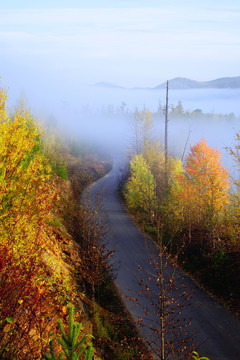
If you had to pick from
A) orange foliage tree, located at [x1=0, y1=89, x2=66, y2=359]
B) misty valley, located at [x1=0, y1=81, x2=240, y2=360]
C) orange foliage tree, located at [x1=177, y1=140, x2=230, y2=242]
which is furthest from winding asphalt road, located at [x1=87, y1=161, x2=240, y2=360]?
orange foliage tree, located at [x1=177, y1=140, x2=230, y2=242]

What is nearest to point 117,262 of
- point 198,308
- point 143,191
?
point 198,308

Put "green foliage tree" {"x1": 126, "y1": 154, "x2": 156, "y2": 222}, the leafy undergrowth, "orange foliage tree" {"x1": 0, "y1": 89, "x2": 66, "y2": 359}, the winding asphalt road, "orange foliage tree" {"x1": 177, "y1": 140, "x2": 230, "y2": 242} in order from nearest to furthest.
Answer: "orange foliage tree" {"x1": 0, "y1": 89, "x2": 66, "y2": 359} → the leafy undergrowth → the winding asphalt road → "orange foliage tree" {"x1": 177, "y1": 140, "x2": 230, "y2": 242} → "green foliage tree" {"x1": 126, "y1": 154, "x2": 156, "y2": 222}

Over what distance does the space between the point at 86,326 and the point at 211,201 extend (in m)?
13.5

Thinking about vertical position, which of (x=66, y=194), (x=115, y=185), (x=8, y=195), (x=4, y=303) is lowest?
(x=115, y=185)

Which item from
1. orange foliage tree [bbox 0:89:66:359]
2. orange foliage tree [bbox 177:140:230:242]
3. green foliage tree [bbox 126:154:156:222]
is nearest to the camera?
orange foliage tree [bbox 0:89:66:359]

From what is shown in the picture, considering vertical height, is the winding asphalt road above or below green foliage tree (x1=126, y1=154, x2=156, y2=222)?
below

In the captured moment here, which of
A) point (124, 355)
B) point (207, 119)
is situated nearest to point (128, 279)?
point (124, 355)

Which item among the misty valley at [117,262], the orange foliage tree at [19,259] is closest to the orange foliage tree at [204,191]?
the misty valley at [117,262]

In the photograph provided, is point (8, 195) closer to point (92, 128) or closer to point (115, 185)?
point (115, 185)

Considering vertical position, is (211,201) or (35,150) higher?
(35,150)

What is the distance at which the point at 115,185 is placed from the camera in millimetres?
55031

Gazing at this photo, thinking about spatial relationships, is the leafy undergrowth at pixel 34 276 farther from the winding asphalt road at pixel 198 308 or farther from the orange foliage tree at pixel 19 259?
the winding asphalt road at pixel 198 308

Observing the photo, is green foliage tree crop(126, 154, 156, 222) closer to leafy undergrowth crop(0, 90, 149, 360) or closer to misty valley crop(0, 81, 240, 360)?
misty valley crop(0, 81, 240, 360)

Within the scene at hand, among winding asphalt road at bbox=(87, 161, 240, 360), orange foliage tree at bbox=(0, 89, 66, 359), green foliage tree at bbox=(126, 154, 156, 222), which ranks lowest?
winding asphalt road at bbox=(87, 161, 240, 360)
